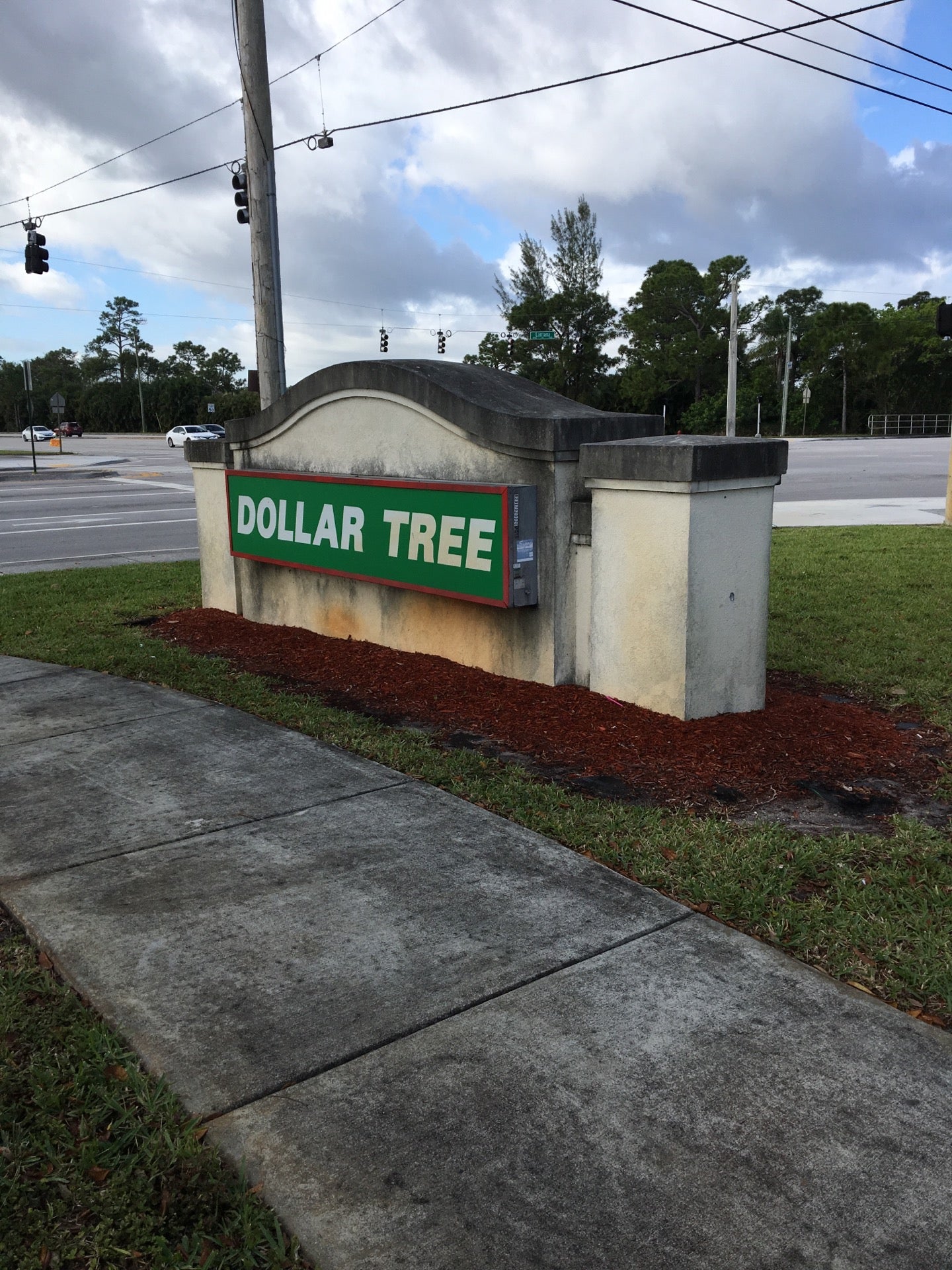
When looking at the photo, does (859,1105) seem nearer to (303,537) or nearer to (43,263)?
(303,537)

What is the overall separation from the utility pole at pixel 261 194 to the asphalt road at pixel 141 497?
3.62 meters

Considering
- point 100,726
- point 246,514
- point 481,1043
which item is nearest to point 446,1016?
point 481,1043

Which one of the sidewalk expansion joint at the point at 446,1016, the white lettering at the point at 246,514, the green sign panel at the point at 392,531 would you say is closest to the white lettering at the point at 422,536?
the green sign panel at the point at 392,531

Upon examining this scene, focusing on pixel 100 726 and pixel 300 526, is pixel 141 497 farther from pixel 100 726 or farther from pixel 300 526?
pixel 100 726

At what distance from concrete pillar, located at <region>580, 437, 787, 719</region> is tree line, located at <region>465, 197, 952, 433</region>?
199ft

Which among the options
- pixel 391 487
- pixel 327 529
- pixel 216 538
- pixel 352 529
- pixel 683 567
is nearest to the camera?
pixel 683 567

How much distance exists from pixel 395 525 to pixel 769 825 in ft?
11.4

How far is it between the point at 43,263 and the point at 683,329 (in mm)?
50980

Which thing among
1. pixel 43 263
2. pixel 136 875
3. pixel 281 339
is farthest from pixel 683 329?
pixel 136 875

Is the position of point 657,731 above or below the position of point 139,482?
below

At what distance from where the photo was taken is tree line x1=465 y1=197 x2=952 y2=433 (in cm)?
6550

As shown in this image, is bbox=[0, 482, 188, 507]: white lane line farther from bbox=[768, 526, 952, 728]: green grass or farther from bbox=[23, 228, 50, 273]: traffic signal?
bbox=[768, 526, 952, 728]: green grass

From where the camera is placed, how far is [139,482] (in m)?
30.2

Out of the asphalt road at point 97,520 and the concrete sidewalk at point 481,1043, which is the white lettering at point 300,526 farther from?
the asphalt road at point 97,520
